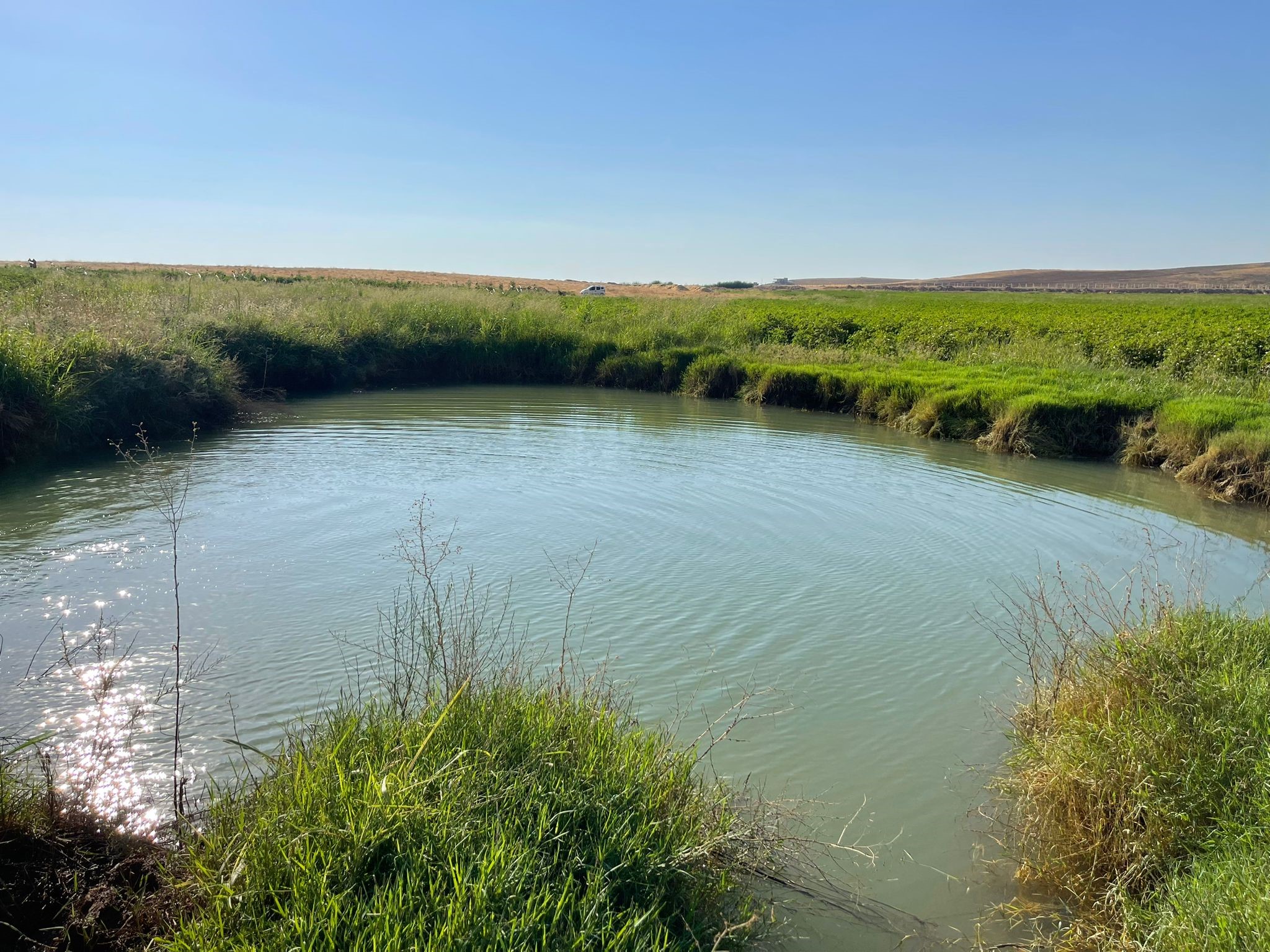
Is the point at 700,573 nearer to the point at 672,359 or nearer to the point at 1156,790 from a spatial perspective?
the point at 1156,790

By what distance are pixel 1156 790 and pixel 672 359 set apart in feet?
72.0

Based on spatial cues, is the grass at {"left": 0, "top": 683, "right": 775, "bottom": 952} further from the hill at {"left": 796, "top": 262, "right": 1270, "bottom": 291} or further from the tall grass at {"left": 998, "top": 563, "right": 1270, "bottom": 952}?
the hill at {"left": 796, "top": 262, "right": 1270, "bottom": 291}

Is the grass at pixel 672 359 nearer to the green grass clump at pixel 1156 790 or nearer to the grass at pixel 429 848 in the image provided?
the green grass clump at pixel 1156 790

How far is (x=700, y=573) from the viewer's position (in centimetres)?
847

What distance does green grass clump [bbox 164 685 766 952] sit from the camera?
265 centimetres

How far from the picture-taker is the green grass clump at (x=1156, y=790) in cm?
329

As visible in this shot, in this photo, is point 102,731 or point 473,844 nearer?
point 473,844

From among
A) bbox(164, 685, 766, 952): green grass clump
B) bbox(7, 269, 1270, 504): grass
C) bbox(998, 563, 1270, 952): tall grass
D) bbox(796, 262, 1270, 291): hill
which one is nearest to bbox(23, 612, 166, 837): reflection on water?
bbox(164, 685, 766, 952): green grass clump

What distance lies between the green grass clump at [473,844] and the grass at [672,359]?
11.6 metres

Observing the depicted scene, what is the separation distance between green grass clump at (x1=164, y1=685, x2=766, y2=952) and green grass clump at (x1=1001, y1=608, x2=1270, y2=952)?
1546 mm

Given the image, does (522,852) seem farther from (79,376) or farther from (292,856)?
Result: (79,376)

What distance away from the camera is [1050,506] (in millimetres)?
11906

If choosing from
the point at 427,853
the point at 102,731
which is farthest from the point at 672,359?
the point at 427,853

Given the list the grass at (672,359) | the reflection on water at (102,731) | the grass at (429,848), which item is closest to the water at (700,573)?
the reflection on water at (102,731)
